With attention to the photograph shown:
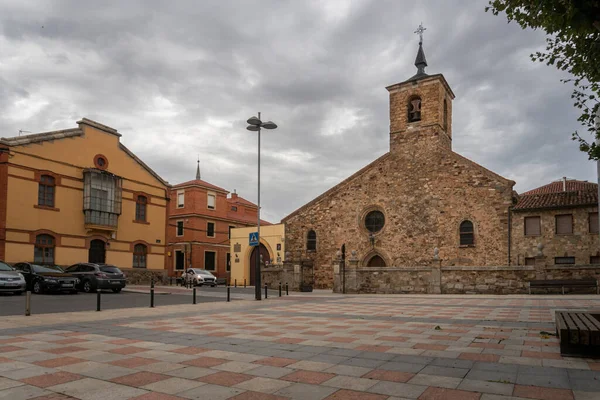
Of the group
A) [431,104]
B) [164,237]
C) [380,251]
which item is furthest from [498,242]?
[164,237]

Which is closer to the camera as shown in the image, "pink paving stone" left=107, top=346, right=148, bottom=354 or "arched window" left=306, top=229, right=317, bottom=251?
"pink paving stone" left=107, top=346, right=148, bottom=354

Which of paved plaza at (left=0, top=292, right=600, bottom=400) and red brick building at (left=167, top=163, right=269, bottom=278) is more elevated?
red brick building at (left=167, top=163, right=269, bottom=278)

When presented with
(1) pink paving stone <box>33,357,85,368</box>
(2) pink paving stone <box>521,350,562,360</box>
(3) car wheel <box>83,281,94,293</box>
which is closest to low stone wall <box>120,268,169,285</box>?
(3) car wheel <box>83,281,94,293</box>

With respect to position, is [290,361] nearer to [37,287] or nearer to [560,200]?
[37,287]

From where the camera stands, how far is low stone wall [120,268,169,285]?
31.5m

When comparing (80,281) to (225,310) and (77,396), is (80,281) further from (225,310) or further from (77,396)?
(77,396)

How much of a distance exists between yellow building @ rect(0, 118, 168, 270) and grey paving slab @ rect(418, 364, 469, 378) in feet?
82.3

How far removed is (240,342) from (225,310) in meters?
6.39

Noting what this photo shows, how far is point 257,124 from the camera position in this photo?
1831 centimetres

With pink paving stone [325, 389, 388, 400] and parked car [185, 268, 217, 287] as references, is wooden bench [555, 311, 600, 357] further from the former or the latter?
parked car [185, 268, 217, 287]

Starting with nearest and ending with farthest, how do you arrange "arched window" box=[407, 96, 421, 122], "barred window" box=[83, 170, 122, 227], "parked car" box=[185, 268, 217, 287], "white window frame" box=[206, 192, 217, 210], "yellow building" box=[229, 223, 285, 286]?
1. "barred window" box=[83, 170, 122, 227]
2. "parked car" box=[185, 268, 217, 287]
3. "arched window" box=[407, 96, 421, 122]
4. "yellow building" box=[229, 223, 285, 286]
5. "white window frame" box=[206, 192, 217, 210]

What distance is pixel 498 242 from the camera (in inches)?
1120

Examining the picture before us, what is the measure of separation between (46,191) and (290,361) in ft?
83.9

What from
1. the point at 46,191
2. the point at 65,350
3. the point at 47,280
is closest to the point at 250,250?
the point at 46,191
